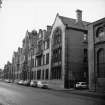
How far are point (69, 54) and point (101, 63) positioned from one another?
10.7 meters

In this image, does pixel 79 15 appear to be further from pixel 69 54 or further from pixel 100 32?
pixel 100 32

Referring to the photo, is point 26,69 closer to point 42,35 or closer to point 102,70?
point 42,35

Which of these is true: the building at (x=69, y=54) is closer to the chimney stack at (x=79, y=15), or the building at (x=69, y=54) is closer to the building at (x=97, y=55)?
the chimney stack at (x=79, y=15)

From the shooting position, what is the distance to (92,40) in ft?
106

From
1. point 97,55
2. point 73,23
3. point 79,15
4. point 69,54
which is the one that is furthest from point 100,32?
point 79,15


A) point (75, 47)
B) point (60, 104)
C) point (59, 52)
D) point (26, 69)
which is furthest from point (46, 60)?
point (60, 104)

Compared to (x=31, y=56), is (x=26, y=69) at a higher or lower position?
lower

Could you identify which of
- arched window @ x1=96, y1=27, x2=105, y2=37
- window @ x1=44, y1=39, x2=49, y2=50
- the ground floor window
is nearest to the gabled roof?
window @ x1=44, y1=39, x2=49, y2=50

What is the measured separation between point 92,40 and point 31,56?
3437 cm

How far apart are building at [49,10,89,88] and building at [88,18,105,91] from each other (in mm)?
6521

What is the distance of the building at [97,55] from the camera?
2950 cm

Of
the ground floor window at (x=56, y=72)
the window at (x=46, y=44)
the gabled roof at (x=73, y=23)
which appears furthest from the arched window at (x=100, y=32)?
the window at (x=46, y=44)

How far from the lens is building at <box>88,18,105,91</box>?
29500 millimetres

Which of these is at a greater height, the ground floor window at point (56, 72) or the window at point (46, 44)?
the window at point (46, 44)
